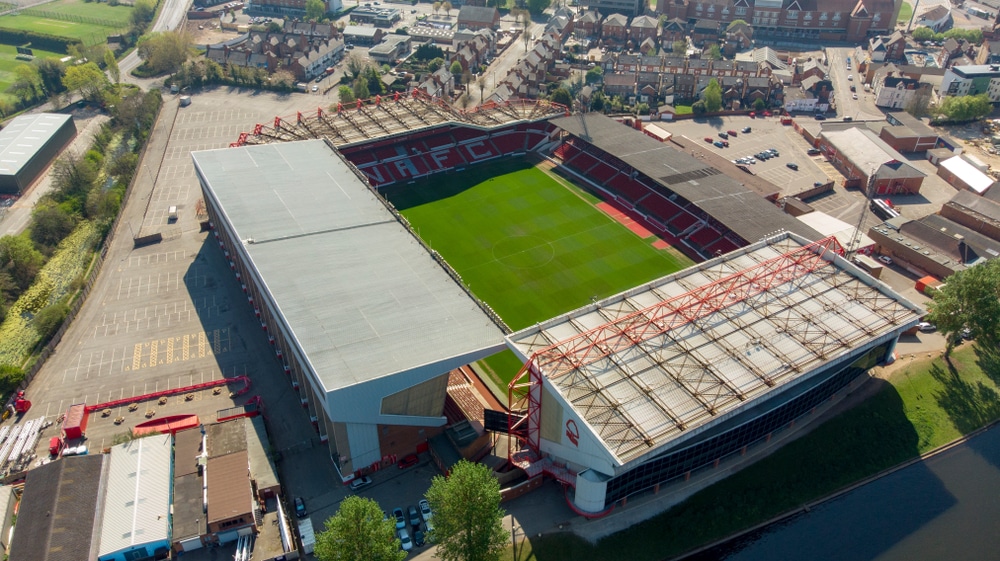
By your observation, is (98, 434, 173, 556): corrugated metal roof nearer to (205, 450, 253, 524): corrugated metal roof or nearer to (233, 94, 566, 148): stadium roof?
(205, 450, 253, 524): corrugated metal roof

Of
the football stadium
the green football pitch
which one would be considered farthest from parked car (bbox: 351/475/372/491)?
the green football pitch

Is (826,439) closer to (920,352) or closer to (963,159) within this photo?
(920,352)

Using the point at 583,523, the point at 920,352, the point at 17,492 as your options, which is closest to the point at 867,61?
the point at 920,352

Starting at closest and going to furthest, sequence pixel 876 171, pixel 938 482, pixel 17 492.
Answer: pixel 17 492
pixel 938 482
pixel 876 171

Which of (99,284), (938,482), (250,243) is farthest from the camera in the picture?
(99,284)

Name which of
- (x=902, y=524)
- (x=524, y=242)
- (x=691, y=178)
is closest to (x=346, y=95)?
(x=524, y=242)

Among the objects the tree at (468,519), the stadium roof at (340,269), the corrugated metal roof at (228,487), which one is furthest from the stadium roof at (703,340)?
the corrugated metal roof at (228,487)

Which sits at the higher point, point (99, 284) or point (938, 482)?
point (99, 284)
